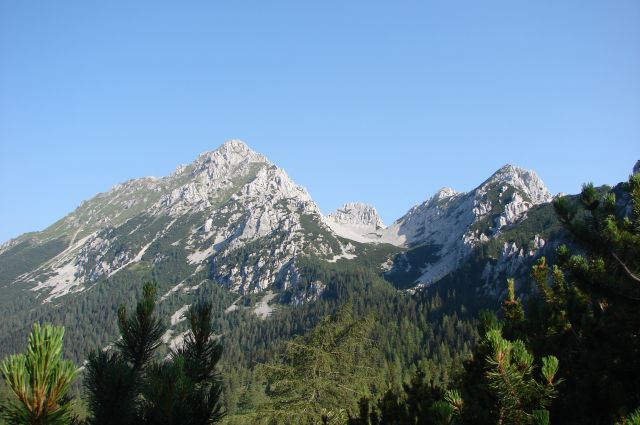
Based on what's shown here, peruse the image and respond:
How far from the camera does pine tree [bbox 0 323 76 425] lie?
10.6 feet

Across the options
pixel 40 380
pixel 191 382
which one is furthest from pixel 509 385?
pixel 40 380

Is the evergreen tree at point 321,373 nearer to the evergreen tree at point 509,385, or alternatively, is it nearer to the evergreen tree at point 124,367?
the evergreen tree at point 124,367

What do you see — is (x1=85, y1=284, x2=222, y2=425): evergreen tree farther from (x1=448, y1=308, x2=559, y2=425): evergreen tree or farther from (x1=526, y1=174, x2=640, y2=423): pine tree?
(x1=526, y1=174, x2=640, y2=423): pine tree

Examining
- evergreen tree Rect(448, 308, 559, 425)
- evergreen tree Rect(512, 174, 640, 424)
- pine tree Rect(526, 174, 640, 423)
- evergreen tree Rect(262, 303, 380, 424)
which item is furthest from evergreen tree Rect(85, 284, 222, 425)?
evergreen tree Rect(262, 303, 380, 424)

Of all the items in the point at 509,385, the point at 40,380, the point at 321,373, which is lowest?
the point at 509,385

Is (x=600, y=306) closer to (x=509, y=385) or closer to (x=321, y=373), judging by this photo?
(x=509, y=385)

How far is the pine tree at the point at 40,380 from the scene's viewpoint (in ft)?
10.6

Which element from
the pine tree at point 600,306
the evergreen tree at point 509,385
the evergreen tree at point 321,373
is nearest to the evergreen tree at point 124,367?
the evergreen tree at point 509,385

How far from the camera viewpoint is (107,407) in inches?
229

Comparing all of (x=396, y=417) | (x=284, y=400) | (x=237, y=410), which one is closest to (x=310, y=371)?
(x=284, y=400)

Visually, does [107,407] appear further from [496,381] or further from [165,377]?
[496,381]

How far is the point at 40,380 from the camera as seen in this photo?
135 inches

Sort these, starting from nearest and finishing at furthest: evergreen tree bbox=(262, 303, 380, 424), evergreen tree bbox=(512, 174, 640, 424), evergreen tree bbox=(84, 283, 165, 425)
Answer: evergreen tree bbox=(84, 283, 165, 425) < evergreen tree bbox=(512, 174, 640, 424) < evergreen tree bbox=(262, 303, 380, 424)

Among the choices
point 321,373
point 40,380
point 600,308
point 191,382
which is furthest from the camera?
point 321,373
